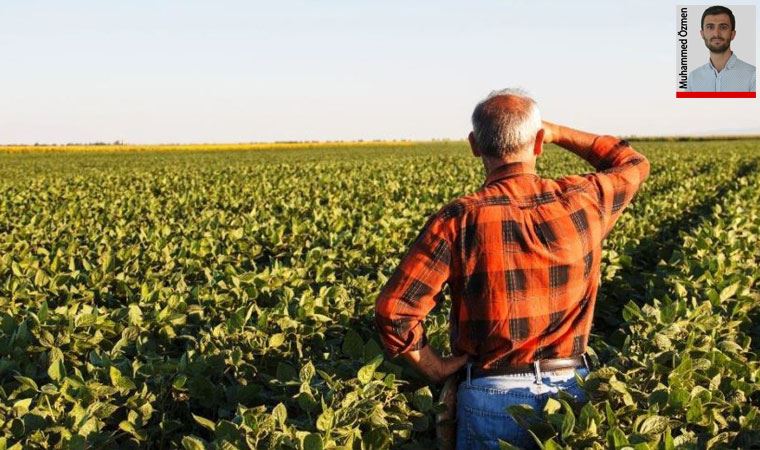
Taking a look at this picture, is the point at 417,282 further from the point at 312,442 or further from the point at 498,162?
the point at 312,442

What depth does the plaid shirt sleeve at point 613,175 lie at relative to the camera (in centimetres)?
291

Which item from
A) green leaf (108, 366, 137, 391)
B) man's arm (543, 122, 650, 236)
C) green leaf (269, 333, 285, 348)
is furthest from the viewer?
green leaf (269, 333, 285, 348)

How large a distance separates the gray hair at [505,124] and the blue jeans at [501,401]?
0.90 metres

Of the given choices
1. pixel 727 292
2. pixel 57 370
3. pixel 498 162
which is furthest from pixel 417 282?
pixel 727 292

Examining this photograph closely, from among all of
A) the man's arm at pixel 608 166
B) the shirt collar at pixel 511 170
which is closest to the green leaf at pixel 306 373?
the shirt collar at pixel 511 170

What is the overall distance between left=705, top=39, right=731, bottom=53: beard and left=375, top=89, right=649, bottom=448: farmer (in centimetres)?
1278

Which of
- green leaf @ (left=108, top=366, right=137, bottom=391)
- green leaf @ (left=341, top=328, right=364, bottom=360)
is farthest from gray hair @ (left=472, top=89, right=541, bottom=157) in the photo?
green leaf @ (left=108, top=366, right=137, bottom=391)

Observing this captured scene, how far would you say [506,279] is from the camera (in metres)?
2.65

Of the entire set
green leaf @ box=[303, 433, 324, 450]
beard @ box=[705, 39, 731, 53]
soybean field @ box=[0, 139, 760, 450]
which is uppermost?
beard @ box=[705, 39, 731, 53]

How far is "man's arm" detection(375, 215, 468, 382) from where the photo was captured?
2.59 meters

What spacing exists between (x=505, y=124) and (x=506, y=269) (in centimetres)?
53

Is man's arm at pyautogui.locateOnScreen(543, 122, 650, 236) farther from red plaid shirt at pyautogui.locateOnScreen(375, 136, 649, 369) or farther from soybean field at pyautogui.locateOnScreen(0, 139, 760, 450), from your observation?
soybean field at pyautogui.locateOnScreen(0, 139, 760, 450)

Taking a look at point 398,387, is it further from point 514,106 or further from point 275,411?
Result: point 514,106

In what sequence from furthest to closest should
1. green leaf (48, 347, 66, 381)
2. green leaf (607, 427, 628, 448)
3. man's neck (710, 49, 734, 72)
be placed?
man's neck (710, 49, 734, 72) → green leaf (48, 347, 66, 381) → green leaf (607, 427, 628, 448)
